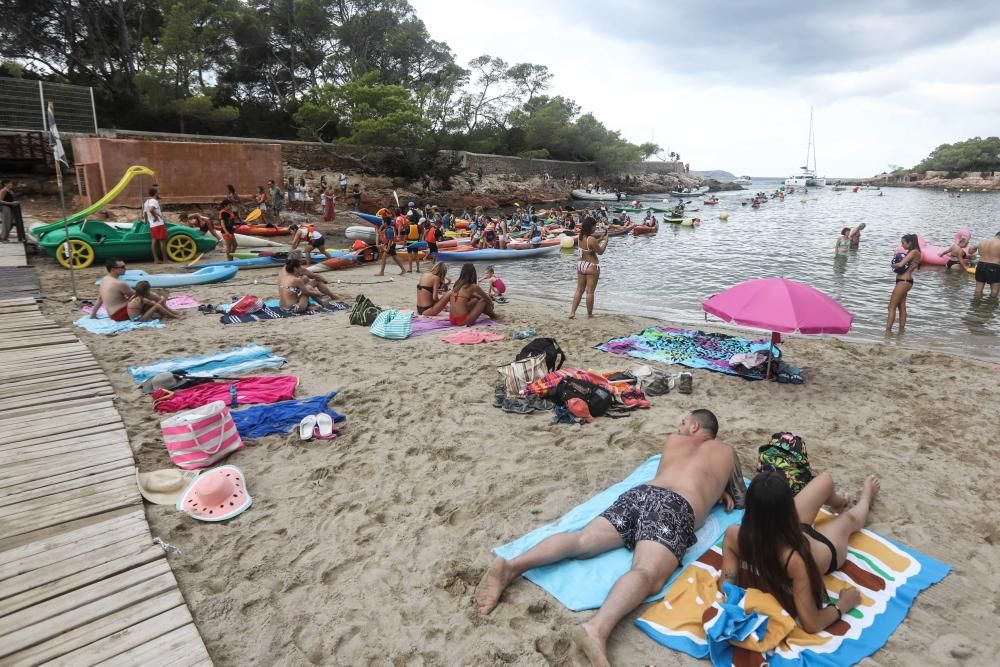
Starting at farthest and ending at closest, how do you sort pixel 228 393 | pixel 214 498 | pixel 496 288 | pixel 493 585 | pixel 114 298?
pixel 496 288 < pixel 114 298 < pixel 228 393 < pixel 214 498 < pixel 493 585

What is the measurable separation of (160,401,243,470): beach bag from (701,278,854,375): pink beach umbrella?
179 inches

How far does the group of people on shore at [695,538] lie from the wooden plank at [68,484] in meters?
2.62

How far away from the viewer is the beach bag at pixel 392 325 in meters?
7.25

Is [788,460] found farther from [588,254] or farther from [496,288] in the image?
[496,288]

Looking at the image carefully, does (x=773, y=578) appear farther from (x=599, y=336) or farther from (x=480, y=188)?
(x=480, y=188)

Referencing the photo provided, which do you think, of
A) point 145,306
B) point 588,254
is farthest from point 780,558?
point 145,306

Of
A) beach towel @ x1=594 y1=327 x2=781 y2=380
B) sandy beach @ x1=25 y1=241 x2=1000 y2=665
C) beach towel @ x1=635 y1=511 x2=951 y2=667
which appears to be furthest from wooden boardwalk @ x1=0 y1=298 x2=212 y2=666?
beach towel @ x1=594 y1=327 x2=781 y2=380

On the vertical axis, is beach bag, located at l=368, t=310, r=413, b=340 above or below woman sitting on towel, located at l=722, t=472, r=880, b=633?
above

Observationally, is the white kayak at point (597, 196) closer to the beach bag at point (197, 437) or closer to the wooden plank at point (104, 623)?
the beach bag at point (197, 437)

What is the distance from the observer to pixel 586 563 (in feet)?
9.70

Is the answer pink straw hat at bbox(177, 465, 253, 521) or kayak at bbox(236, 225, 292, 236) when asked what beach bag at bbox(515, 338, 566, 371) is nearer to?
pink straw hat at bbox(177, 465, 253, 521)

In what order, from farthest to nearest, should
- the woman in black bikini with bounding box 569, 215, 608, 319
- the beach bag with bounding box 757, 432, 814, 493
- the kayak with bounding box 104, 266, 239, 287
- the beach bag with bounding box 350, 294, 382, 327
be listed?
the kayak with bounding box 104, 266, 239, 287 < the woman in black bikini with bounding box 569, 215, 608, 319 < the beach bag with bounding box 350, 294, 382, 327 < the beach bag with bounding box 757, 432, 814, 493

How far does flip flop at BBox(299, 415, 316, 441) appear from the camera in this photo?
438 cm

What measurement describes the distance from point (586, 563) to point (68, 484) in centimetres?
330
